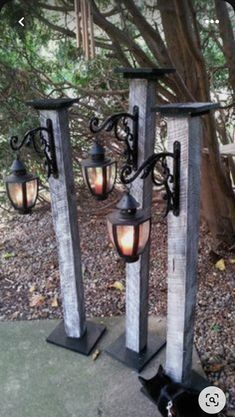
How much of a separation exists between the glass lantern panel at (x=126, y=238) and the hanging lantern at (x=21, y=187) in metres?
0.61

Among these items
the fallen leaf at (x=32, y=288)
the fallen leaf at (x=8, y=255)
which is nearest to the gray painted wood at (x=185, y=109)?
the fallen leaf at (x=32, y=288)

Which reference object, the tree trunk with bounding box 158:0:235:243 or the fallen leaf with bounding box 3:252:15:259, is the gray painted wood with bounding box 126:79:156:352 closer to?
the tree trunk with bounding box 158:0:235:243

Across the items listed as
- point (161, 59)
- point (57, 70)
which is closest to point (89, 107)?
point (57, 70)

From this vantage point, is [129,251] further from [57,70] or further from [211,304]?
[57,70]

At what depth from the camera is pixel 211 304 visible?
8.20 ft

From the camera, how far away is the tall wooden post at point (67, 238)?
1.81m

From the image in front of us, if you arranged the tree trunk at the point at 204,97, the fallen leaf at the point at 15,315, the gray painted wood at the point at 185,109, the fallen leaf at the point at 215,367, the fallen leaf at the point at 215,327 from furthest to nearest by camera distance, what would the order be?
1. the fallen leaf at the point at 15,315
2. the tree trunk at the point at 204,97
3. the fallen leaf at the point at 215,327
4. the fallen leaf at the point at 215,367
5. the gray painted wood at the point at 185,109

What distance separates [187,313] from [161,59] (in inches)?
64.2

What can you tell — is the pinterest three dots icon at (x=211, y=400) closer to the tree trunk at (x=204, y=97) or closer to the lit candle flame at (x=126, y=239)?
the lit candle flame at (x=126, y=239)

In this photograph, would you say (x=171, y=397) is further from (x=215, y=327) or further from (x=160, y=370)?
(x=215, y=327)

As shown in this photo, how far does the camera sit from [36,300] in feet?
8.72

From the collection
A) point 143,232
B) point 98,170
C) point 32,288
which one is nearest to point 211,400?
point 143,232

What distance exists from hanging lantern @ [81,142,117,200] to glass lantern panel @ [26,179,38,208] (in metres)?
0.26

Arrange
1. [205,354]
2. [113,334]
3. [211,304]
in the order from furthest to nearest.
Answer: [211,304], [113,334], [205,354]
